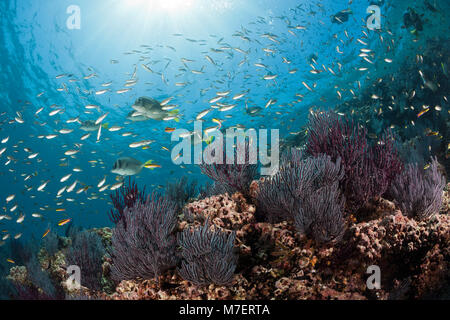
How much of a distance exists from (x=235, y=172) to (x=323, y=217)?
6.33 ft

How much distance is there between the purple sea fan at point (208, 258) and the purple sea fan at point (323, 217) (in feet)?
3.23

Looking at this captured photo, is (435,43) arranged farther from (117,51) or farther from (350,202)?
(117,51)

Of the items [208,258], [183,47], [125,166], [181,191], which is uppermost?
[183,47]

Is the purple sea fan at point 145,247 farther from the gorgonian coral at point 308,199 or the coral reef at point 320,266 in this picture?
the gorgonian coral at point 308,199

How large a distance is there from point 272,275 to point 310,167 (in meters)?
1.55

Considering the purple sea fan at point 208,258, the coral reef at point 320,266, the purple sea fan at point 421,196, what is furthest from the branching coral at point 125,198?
the purple sea fan at point 421,196

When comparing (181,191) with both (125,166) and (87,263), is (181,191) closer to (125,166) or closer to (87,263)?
(125,166)

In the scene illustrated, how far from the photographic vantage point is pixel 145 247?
2.91m

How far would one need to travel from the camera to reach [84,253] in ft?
14.8

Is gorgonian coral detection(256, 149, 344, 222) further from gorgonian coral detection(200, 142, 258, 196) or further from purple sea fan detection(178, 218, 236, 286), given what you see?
purple sea fan detection(178, 218, 236, 286)

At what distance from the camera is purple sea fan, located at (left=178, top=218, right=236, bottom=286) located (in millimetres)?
2535

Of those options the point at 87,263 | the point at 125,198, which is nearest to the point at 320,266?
the point at 125,198

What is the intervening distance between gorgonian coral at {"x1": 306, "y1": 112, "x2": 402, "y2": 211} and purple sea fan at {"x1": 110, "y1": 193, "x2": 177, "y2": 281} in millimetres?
2711

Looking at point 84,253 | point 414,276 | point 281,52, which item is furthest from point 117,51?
point 414,276
